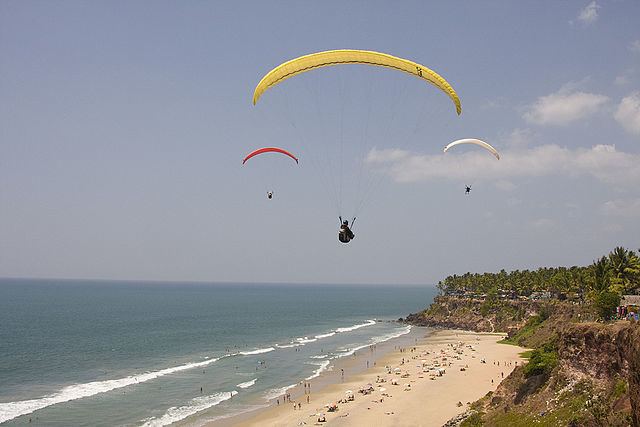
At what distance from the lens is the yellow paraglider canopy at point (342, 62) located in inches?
723

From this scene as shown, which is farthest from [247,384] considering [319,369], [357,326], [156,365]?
[357,326]

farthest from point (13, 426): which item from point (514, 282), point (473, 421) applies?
point (514, 282)

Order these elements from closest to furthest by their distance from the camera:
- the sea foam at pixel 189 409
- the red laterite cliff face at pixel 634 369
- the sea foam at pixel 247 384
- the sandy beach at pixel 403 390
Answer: the red laterite cliff face at pixel 634 369
the sandy beach at pixel 403 390
the sea foam at pixel 189 409
the sea foam at pixel 247 384

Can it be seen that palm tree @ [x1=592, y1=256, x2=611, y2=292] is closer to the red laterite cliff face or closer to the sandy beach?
the sandy beach

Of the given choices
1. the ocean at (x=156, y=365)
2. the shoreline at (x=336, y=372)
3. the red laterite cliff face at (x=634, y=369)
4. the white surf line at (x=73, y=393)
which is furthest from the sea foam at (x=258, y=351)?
the red laterite cliff face at (x=634, y=369)

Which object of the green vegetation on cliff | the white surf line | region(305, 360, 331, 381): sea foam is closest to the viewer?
the green vegetation on cliff

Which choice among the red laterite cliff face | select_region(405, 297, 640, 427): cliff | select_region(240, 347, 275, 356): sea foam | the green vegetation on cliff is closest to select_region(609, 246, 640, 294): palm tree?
the green vegetation on cliff

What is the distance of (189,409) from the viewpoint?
1464 inches

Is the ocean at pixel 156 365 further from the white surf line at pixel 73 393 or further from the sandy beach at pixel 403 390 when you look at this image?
the sandy beach at pixel 403 390

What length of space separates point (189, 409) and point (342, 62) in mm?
30786

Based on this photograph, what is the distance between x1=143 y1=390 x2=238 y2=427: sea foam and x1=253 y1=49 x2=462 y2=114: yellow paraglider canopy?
85.6 ft

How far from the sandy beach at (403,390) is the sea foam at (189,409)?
11.7 ft

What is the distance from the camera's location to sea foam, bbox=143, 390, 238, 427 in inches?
1336

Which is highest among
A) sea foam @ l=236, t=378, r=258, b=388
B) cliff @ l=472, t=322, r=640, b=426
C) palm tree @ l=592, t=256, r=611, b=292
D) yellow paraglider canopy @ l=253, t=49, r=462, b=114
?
yellow paraglider canopy @ l=253, t=49, r=462, b=114
